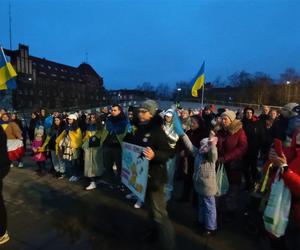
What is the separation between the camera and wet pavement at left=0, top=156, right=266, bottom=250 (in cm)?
420

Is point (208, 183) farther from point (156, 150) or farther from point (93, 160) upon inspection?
point (93, 160)

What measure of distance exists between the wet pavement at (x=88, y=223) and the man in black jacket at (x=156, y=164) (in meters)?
0.53

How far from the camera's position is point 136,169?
3.95 metres

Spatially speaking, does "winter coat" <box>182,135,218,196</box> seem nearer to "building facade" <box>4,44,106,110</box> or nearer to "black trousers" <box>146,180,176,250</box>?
"black trousers" <box>146,180,176,250</box>

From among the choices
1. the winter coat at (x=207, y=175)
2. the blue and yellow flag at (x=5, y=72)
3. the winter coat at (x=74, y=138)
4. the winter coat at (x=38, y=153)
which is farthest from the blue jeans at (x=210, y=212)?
the blue and yellow flag at (x=5, y=72)

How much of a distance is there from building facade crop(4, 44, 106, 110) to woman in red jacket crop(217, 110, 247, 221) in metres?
51.2

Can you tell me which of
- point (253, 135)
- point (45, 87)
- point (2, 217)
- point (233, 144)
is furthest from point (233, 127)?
point (45, 87)

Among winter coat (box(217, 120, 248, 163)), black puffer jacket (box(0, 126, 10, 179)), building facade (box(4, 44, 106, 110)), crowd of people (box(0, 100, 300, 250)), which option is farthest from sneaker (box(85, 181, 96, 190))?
building facade (box(4, 44, 106, 110))

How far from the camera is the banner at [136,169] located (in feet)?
12.2

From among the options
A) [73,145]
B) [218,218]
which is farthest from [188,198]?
[73,145]

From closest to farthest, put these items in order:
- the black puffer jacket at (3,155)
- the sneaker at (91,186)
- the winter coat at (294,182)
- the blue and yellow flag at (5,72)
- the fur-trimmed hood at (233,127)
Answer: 1. the winter coat at (294,182)
2. the black puffer jacket at (3,155)
3. the fur-trimmed hood at (233,127)
4. the sneaker at (91,186)
5. the blue and yellow flag at (5,72)

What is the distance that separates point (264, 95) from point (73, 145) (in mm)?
64079

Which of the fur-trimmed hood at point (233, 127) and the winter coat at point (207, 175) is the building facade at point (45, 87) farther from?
the winter coat at point (207, 175)

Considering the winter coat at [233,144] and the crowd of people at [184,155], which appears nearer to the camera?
the crowd of people at [184,155]
